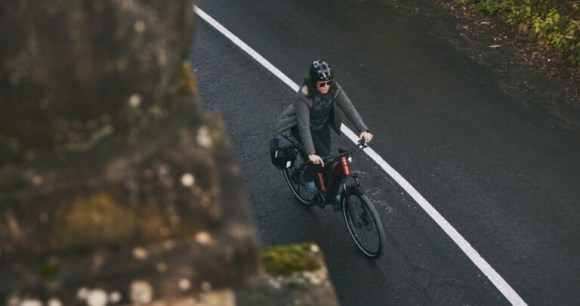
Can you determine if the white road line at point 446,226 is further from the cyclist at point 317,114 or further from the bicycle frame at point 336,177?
the cyclist at point 317,114

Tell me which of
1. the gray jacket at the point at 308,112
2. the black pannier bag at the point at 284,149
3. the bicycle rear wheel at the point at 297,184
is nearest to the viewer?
the gray jacket at the point at 308,112

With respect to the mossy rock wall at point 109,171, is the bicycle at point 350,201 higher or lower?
lower

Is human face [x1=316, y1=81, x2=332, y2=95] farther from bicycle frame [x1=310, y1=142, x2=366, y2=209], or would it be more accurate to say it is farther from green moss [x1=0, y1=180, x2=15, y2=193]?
green moss [x1=0, y1=180, x2=15, y2=193]

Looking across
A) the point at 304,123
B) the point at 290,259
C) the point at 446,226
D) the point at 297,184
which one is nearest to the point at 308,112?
the point at 304,123

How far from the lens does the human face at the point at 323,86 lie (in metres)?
7.05

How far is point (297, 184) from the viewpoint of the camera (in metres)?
8.33

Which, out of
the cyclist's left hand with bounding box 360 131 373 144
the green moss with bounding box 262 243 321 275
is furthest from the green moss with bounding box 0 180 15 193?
the cyclist's left hand with bounding box 360 131 373 144

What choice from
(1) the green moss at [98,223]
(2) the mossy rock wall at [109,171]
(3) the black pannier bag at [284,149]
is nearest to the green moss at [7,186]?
(2) the mossy rock wall at [109,171]

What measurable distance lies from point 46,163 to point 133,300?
436 mm

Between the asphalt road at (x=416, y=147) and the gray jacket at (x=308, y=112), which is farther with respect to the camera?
the asphalt road at (x=416, y=147)

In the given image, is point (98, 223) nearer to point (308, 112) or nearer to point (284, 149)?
point (308, 112)

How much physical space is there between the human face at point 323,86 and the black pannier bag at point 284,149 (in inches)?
35.5

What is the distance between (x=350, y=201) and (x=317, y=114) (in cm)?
107

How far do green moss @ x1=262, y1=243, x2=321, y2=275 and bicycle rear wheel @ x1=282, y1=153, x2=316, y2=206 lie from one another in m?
5.26
